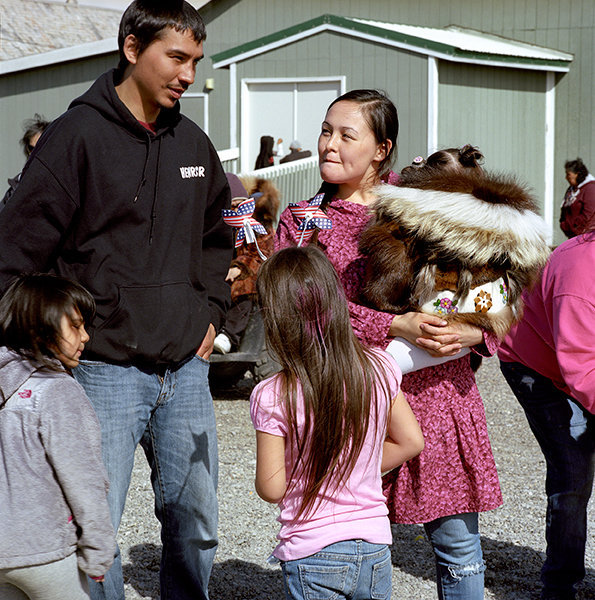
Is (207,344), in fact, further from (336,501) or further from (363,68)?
(363,68)

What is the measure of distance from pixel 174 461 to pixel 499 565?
1896 mm

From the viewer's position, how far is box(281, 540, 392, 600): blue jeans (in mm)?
2385

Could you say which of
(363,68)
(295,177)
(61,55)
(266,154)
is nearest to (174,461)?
(295,177)

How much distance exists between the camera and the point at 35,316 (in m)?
2.57

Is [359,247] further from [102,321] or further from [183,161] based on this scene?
[102,321]

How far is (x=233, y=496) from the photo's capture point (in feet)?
16.9

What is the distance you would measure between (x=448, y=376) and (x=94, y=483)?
116 centimetres

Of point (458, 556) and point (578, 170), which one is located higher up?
point (578, 170)

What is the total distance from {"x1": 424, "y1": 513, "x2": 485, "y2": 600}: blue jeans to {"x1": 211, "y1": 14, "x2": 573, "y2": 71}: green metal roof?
36.5ft

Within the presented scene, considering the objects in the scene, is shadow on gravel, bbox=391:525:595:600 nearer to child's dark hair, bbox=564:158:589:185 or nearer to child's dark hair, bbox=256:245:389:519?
child's dark hair, bbox=256:245:389:519

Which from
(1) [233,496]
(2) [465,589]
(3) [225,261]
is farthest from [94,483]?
(1) [233,496]

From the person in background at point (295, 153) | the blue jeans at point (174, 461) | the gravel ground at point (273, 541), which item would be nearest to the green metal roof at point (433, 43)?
the person in background at point (295, 153)

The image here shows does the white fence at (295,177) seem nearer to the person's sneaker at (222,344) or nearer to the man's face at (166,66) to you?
the person's sneaker at (222,344)

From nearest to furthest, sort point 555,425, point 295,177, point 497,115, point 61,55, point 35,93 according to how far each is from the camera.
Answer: point 555,425 → point 295,177 → point 497,115 → point 61,55 → point 35,93
